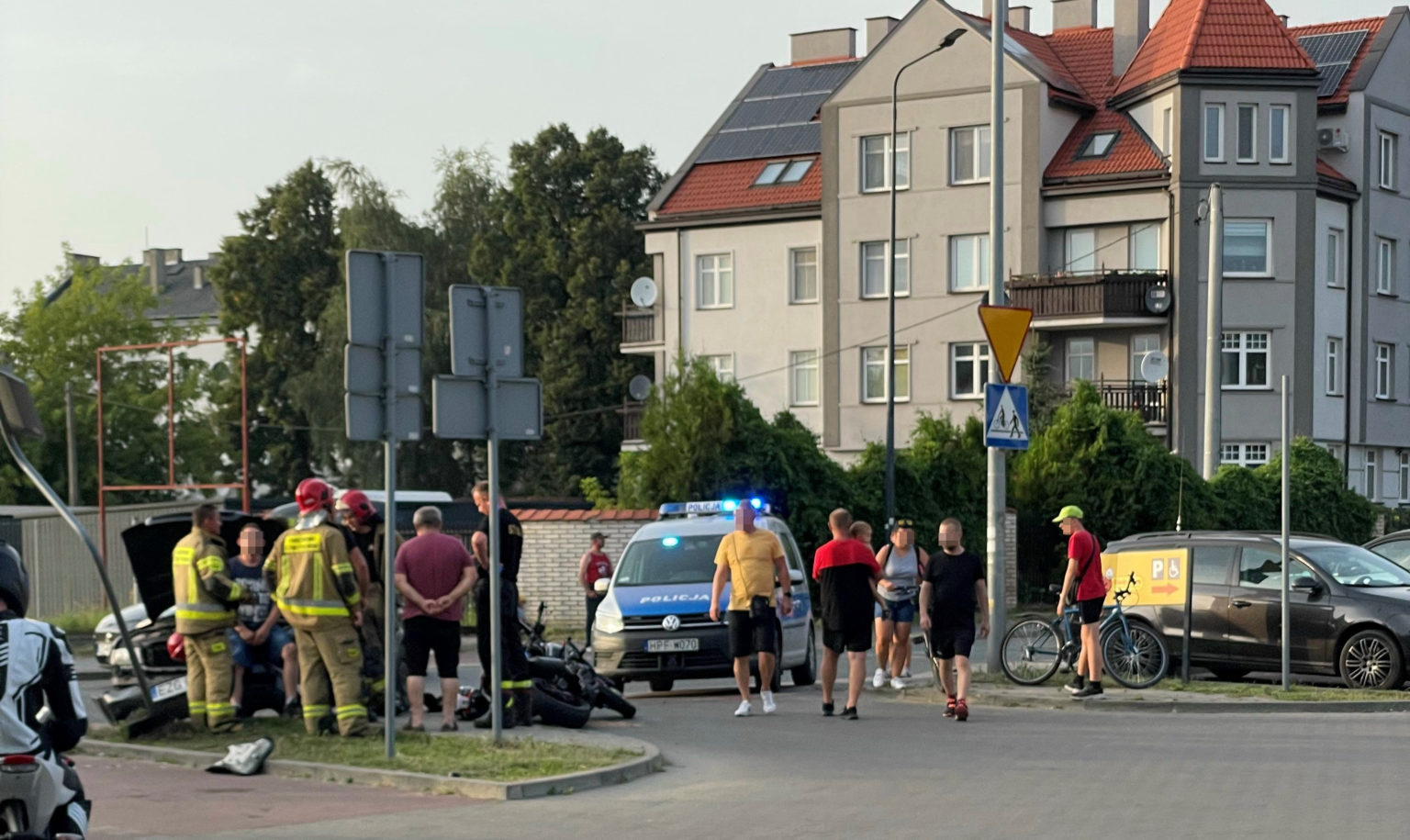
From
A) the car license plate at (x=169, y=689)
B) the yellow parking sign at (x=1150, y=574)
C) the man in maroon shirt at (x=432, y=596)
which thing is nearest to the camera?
the man in maroon shirt at (x=432, y=596)

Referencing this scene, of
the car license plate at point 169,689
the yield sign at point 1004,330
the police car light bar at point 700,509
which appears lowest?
the car license plate at point 169,689

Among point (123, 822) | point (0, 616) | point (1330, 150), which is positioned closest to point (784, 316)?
point (1330, 150)

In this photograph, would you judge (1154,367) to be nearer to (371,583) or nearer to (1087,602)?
(1087,602)

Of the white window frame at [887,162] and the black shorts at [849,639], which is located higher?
the white window frame at [887,162]

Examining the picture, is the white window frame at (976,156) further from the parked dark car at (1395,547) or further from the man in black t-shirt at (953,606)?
the man in black t-shirt at (953,606)

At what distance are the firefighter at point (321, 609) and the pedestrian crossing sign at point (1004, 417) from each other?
8.12 metres

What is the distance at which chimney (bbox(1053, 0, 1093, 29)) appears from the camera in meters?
59.6

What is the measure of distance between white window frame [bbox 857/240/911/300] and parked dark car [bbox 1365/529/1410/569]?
2772 centimetres

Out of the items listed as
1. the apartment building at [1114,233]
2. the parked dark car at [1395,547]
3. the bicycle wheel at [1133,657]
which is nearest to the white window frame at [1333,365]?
the apartment building at [1114,233]

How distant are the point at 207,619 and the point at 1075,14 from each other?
49896mm

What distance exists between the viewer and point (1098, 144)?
52.7 m

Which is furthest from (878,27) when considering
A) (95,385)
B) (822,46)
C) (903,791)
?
(903,791)

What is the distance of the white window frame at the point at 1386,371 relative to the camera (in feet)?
179

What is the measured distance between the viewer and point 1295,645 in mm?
20031
